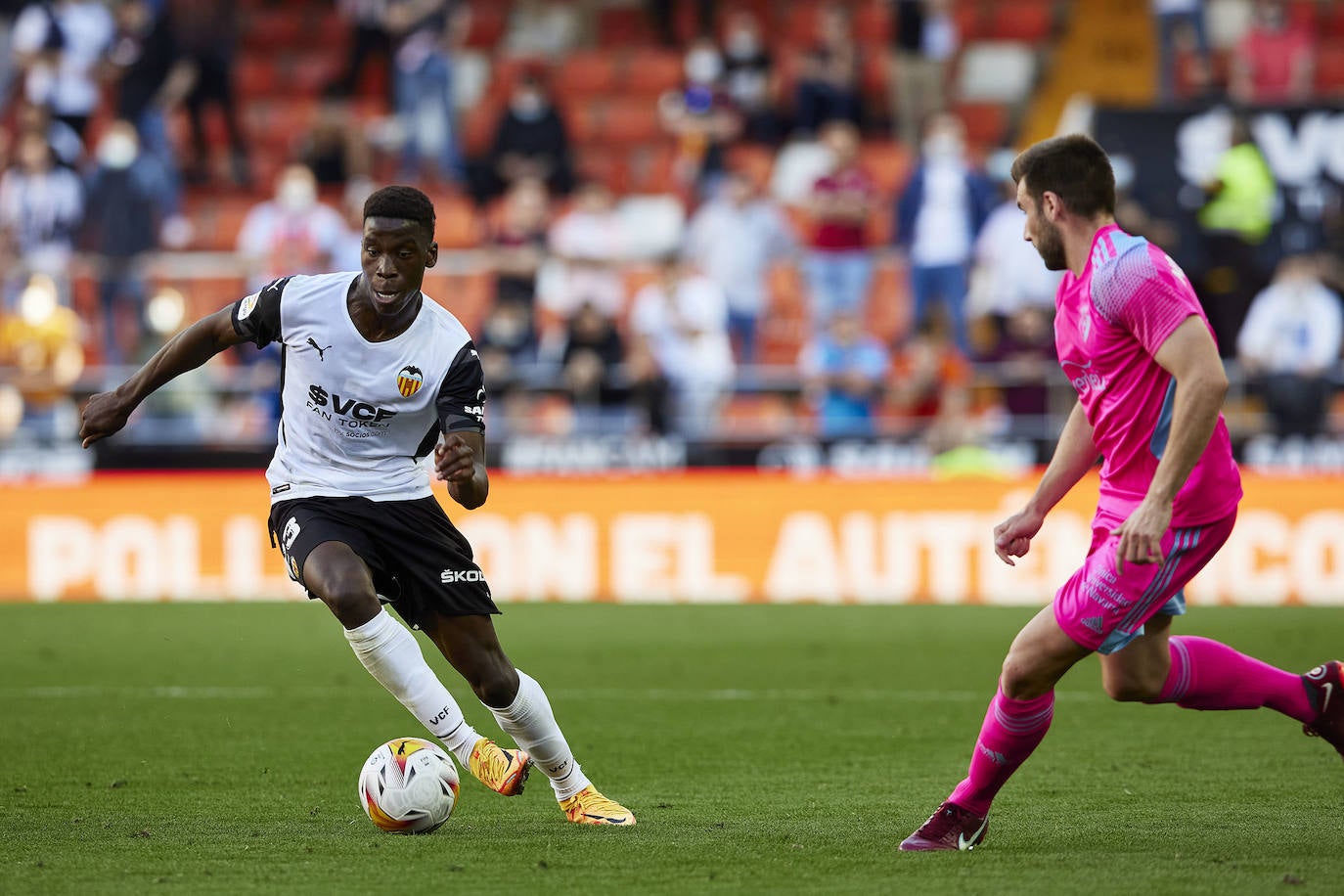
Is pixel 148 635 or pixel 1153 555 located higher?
pixel 1153 555

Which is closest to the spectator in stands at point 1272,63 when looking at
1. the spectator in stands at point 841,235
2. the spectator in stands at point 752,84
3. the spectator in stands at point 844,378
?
the spectator in stands at point 841,235

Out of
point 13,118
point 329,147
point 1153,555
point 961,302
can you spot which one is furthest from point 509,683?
point 13,118

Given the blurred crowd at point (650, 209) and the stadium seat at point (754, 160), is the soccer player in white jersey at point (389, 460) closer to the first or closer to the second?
the blurred crowd at point (650, 209)

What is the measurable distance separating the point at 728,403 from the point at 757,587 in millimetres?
2010

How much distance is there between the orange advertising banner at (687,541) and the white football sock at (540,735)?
8.59 meters

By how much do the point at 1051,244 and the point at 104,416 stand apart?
3.07m

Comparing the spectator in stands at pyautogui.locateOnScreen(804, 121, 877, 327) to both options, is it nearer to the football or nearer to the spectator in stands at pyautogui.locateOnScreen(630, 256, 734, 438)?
the spectator in stands at pyautogui.locateOnScreen(630, 256, 734, 438)

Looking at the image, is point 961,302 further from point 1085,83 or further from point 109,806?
point 109,806

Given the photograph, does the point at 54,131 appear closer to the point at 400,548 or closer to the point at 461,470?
the point at 400,548

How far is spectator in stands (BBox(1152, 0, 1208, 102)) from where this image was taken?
19.0 metres

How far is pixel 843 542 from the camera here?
1486cm

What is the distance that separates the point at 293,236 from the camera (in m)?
17.3

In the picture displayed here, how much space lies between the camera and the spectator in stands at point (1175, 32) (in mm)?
19031

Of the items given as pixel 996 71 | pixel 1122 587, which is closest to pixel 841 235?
pixel 996 71
